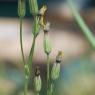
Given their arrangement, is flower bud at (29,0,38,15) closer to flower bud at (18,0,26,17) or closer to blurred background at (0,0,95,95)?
flower bud at (18,0,26,17)

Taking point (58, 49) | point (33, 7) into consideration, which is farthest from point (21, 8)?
point (58, 49)

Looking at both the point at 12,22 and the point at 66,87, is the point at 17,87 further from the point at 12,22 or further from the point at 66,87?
the point at 12,22

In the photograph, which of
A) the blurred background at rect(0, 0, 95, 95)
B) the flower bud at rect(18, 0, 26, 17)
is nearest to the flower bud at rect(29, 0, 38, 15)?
the flower bud at rect(18, 0, 26, 17)

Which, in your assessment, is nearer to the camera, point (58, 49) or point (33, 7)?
point (33, 7)

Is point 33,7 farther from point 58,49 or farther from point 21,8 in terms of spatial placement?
point 58,49

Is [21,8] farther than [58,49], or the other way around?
[58,49]

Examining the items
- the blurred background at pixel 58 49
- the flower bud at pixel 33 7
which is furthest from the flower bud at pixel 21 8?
the blurred background at pixel 58 49

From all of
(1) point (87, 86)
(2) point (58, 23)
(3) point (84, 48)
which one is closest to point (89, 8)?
(2) point (58, 23)

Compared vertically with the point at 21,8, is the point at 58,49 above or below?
above
